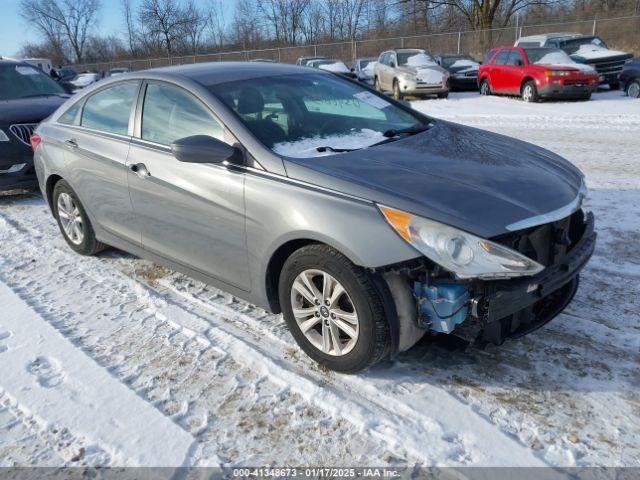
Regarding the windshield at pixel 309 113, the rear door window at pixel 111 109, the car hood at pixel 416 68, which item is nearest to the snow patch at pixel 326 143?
the windshield at pixel 309 113

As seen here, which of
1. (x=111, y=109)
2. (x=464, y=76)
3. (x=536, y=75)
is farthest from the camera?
(x=464, y=76)

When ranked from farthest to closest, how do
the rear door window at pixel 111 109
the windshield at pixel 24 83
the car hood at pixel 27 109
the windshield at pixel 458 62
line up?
1. the windshield at pixel 458 62
2. the windshield at pixel 24 83
3. the car hood at pixel 27 109
4. the rear door window at pixel 111 109

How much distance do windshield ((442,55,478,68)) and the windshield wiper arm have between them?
18164 mm

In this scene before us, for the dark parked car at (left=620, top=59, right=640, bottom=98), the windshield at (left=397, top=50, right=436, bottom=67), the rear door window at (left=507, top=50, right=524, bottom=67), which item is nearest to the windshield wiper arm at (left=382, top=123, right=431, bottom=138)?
the dark parked car at (left=620, top=59, right=640, bottom=98)

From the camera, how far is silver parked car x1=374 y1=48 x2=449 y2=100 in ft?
56.3

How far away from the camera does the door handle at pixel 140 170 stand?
3800 millimetres

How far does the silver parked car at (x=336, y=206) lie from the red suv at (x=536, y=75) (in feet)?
38.9

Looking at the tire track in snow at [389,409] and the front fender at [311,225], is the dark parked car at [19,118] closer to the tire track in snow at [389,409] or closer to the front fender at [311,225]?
the tire track in snow at [389,409]

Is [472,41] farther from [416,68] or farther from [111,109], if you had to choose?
[111,109]

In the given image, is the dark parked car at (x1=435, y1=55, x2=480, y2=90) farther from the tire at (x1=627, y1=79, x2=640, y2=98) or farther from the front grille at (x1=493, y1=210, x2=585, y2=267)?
the front grille at (x1=493, y1=210, x2=585, y2=267)

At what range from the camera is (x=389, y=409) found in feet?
8.93

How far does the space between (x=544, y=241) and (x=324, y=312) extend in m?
1.22

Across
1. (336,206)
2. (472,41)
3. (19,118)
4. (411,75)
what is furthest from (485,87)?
(336,206)

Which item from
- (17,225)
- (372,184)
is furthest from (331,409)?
(17,225)
